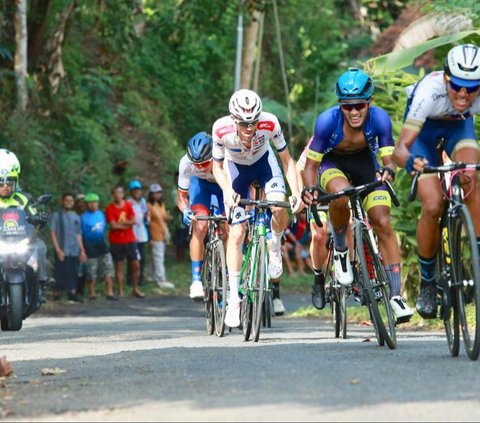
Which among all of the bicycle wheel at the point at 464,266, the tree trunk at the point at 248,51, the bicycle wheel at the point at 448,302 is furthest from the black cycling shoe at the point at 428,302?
the tree trunk at the point at 248,51

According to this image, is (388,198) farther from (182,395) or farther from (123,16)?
(123,16)

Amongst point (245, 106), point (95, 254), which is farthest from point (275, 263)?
point (95, 254)

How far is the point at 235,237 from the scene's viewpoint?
49.0 feet

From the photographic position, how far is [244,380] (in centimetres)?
1008

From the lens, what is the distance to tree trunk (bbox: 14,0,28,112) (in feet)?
94.3

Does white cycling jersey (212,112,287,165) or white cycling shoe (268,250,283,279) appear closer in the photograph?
white cycling jersey (212,112,287,165)

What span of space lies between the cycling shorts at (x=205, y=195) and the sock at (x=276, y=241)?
5.59ft

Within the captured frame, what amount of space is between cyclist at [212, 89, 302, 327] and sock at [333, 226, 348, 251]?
641 millimetres

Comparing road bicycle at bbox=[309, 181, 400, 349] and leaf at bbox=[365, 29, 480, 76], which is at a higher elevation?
leaf at bbox=[365, 29, 480, 76]

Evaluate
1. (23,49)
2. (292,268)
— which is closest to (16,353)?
(23,49)

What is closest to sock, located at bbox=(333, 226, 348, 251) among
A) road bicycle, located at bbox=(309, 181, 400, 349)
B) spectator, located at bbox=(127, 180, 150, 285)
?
road bicycle, located at bbox=(309, 181, 400, 349)

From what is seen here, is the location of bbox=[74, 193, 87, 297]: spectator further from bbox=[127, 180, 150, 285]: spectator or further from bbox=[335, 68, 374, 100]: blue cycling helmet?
bbox=[335, 68, 374, 100]: blue cycling helmet

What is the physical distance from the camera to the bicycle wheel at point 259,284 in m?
14.4

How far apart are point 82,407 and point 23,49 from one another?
2059cm
